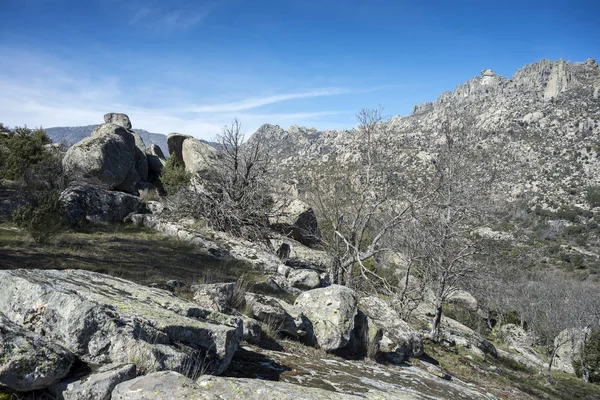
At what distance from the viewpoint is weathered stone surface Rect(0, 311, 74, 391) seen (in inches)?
111

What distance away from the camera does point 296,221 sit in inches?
765

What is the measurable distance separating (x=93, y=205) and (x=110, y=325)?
12777 millimetres

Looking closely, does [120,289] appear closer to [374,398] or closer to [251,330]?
[251,330]

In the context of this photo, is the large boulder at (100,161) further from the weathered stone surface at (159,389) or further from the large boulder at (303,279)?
the weathered stone surface at (159,389)

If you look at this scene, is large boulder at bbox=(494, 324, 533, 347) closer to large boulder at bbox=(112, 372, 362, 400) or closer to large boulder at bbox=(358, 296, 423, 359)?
large boulder at bbox=(358, 296, 423, 359)

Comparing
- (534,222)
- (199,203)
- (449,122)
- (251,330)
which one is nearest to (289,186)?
(199,203)

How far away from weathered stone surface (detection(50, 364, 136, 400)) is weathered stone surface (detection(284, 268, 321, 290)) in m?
8.64

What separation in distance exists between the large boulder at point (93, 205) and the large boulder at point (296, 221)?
6810 mm

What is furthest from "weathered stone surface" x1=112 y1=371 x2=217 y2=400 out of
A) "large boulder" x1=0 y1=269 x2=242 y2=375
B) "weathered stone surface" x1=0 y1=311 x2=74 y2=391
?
"weathered stone surface" x1=0 y1=311 x2=74 y2=391

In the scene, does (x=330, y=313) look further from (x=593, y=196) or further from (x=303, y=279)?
(x=593, y=196)

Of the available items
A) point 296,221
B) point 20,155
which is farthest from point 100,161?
point 296,221

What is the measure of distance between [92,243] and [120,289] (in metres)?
7.50

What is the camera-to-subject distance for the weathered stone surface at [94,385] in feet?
9.53

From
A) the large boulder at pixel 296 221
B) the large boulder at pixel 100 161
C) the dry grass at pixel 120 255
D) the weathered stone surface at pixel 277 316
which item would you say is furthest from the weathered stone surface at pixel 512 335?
the weathered stone surface at pixel 277 316
